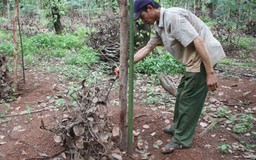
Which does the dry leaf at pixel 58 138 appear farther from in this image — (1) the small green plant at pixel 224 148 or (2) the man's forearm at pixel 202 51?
(1) the small green plant at pixel 224 148

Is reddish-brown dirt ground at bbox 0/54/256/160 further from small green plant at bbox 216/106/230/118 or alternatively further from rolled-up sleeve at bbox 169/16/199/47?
rolled-up sleeve at bbox 169/16/199/47

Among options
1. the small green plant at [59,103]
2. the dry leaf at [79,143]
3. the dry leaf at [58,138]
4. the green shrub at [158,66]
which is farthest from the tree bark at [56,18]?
the dry leaf at [79,143]

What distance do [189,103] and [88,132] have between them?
1.18 metres

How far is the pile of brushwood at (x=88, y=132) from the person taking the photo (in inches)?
105

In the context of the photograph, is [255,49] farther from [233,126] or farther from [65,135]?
[65,135]

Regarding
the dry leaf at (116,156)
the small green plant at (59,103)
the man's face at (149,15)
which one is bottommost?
the dry leaf at (116,156)

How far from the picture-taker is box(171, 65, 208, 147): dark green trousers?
2.98 metres

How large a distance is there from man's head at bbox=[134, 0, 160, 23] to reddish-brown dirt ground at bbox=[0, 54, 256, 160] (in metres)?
1.41

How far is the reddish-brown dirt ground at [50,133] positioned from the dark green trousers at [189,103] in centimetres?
18

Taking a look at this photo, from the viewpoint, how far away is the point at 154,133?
351cm

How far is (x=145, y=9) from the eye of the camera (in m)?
2.77

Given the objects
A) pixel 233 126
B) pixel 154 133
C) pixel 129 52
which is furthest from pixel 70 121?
pixel 233 126

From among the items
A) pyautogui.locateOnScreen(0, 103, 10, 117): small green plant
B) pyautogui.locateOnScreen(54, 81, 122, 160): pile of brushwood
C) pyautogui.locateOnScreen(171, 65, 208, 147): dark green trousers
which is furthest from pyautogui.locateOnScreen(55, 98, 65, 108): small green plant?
pyautogui.locateOnScreen(171, 65, 208, 147): dark green trousers

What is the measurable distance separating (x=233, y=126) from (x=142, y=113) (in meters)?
1.32
